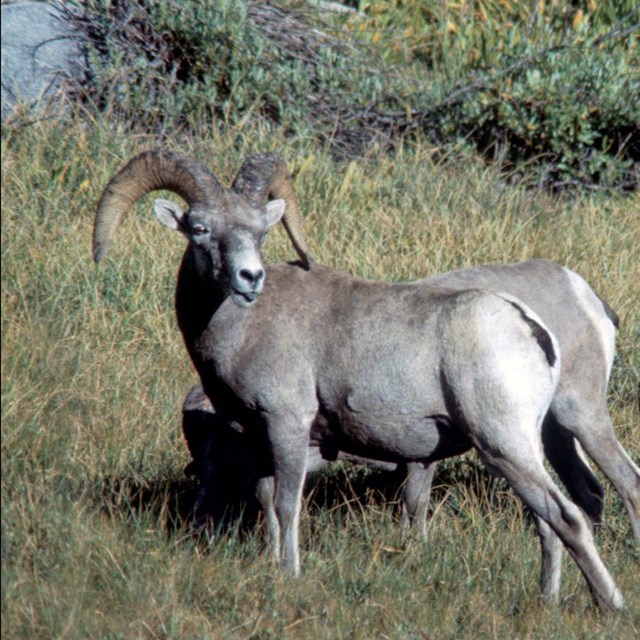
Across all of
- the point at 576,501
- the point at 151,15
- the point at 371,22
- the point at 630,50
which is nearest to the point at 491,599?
the point at 576,501

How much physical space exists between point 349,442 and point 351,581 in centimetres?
67

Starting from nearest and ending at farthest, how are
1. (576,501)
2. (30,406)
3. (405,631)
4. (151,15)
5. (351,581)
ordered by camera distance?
(30,406) < (405,631) < (351,581) < (576,501) < (151,15)

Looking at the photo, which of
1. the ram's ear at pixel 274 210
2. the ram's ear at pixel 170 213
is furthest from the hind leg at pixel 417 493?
the ram's ear at pixel 170 213

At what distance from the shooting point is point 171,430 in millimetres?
7031

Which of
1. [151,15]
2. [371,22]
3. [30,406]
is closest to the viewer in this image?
[30,406]

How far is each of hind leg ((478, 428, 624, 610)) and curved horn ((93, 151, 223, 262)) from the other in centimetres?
172

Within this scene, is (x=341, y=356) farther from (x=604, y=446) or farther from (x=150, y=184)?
(x=604, y=446)

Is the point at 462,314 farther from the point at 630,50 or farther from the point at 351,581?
the point at 630,50

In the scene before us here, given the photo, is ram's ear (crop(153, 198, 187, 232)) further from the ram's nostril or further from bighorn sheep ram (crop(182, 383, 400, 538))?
bighorn sheep ram (crop(182, 383, 400, 538))

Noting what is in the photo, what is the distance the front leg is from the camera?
17.9 feet

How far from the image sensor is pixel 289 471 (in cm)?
549

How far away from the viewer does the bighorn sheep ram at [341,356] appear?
5117 millimetres

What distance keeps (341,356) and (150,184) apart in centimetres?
123

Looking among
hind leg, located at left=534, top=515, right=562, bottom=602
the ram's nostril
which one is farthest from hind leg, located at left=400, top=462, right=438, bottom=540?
the ram's nostril
